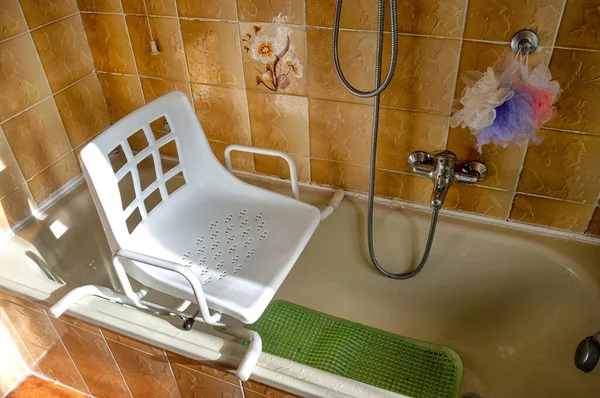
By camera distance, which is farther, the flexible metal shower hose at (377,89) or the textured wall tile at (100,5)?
the textured wall tile at (100,5)

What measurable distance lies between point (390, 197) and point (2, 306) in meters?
1.24

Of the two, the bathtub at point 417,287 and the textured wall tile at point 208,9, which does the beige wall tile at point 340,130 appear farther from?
the textured wall tile at point 208,9

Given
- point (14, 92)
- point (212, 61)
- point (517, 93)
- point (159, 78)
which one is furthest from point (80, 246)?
point (517, 93)

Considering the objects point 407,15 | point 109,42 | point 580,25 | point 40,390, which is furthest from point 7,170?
point 580,25

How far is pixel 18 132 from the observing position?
148 centimetres

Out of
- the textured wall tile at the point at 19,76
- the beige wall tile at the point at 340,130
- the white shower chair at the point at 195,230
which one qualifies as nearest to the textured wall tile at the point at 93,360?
the white shower chair at the point at 195,230

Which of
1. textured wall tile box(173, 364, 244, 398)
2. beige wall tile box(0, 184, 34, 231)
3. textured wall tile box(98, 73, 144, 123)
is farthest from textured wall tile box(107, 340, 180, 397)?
textured wall tile box(98, 73, 144, 123)

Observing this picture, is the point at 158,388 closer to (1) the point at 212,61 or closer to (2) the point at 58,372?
(2) the point at 58,372

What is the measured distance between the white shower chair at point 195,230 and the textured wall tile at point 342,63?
27 centimetres

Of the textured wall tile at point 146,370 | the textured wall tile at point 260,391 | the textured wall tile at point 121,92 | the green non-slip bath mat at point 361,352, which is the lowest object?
the green non-slip bath mat at point 361,352

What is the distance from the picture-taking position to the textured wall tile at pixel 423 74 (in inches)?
50.5

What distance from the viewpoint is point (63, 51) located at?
1.59 m

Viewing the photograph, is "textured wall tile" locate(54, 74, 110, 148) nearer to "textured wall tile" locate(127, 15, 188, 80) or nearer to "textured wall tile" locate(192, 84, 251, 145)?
"textured wall tile" locate(127, 15, 188, 80)

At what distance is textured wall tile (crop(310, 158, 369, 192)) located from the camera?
1591 millimetres
